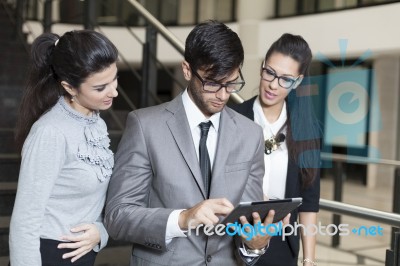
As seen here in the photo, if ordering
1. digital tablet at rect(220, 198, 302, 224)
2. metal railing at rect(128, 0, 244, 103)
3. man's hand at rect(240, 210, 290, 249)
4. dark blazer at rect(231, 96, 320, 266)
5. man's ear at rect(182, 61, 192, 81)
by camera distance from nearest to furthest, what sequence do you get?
digital tablet at rect(220, 198, 302, 224), man's hand at rect(240, 210, 290, 249), man's ear at rect(182, 61, 192, 81), dark blazer at rect(231, 96, 320, 266), metal railing at rect(128, 0, 244, 103)

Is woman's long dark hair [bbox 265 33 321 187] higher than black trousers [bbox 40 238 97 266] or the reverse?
higher

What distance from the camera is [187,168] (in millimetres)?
1625

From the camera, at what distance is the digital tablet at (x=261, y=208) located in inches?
55.9

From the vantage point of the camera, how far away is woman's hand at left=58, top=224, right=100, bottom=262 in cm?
176

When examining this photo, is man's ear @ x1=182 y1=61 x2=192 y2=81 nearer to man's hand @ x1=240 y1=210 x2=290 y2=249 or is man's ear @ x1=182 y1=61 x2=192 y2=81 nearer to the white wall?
man's hand @ x1=240 y1=210 x2=290 y2=249

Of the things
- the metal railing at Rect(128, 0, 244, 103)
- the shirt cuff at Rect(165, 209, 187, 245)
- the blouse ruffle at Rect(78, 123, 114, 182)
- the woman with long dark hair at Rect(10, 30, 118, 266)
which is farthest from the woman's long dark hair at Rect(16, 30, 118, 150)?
the metal railing at Rect(128, 0, 244, 103)

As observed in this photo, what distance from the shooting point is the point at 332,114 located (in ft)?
8.88

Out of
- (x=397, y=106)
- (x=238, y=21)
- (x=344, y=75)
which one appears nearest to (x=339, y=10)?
(x=238, y=21)

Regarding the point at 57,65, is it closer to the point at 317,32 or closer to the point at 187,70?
the point at 187,70

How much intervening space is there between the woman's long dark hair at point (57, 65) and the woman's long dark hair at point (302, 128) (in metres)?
0.72

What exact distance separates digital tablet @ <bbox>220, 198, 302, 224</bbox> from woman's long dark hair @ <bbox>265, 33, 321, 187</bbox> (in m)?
0.58

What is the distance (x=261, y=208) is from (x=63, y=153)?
63cm

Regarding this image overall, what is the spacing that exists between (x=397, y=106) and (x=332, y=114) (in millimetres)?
9338

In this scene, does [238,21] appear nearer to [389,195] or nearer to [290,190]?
[389,195]
